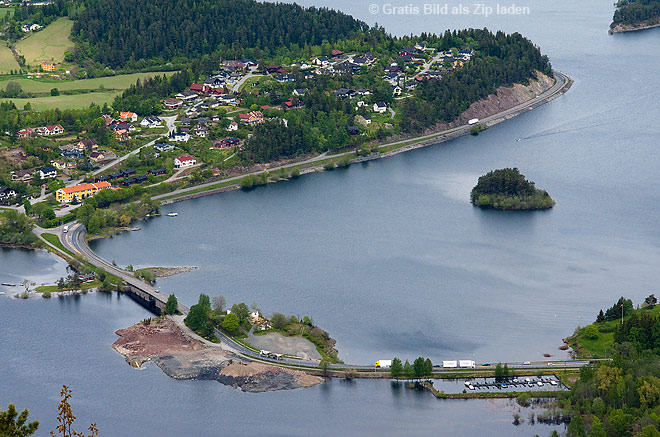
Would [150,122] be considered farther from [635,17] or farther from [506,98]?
[635,17]

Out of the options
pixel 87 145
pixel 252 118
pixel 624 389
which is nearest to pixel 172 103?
pixel 252 118

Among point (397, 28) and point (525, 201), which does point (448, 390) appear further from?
point (397, 28)

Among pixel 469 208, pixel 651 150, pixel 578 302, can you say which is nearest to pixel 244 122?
pixel 469 208

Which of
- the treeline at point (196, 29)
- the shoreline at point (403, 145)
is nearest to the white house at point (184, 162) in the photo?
the shoreline at point (403, 145)

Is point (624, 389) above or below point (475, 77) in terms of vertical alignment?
below

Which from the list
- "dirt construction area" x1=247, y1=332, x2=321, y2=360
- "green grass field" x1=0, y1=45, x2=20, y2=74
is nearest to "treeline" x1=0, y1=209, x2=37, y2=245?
"dirt construction area" x1=247, y1=332, x2=321, y2=360

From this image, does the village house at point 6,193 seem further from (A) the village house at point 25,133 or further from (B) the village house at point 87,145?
(A) the village house at point 25,133

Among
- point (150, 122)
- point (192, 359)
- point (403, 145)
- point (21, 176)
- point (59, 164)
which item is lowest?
point (192, 359)
